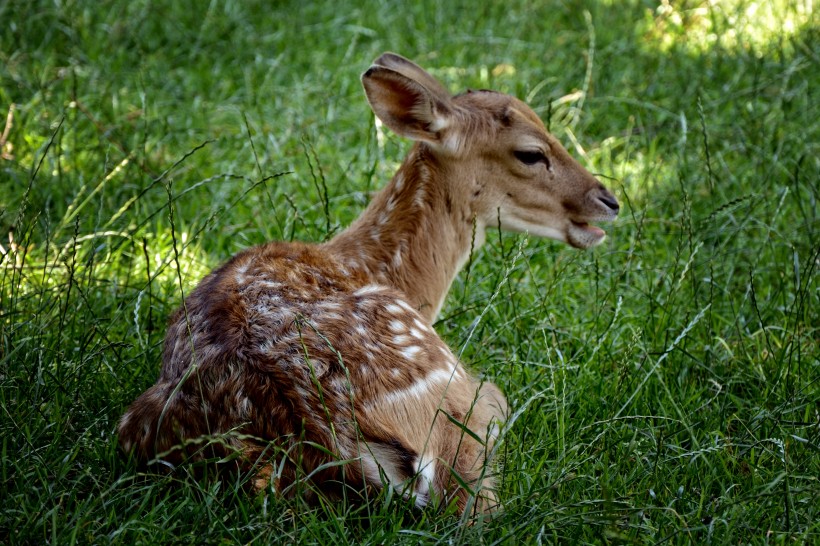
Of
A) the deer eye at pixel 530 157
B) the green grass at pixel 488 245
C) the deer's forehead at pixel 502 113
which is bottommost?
the green grass at pixel 488 245

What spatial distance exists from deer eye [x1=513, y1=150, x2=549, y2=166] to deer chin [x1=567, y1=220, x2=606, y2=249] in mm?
284

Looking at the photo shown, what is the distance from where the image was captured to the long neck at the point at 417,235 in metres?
3.88

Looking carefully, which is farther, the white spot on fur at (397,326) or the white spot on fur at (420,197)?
the white spot on fur at (420,197)

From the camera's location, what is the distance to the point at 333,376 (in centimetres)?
279

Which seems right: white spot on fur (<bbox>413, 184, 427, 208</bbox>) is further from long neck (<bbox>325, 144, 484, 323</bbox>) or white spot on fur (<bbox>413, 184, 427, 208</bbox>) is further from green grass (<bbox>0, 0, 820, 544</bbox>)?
green grass (<bbox>0, 0, 820, 544</bbox>)

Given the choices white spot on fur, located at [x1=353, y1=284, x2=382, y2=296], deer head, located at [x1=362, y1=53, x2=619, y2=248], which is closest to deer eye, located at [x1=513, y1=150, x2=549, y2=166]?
deer head, located at [x1=362, y1=53, x2=619, y2=248]

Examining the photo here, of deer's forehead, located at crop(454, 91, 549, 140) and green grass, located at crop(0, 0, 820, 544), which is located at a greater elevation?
deer's forehead, located at crop(454, 91, 549, 140)

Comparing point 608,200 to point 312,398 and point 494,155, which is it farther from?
point 312,398

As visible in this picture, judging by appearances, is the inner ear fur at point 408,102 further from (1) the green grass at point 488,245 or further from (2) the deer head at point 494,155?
(1) the green grass at point 488,245

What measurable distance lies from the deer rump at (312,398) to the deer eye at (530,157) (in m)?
1.17

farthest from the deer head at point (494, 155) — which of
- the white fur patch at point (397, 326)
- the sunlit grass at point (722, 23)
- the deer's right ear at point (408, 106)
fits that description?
the sunlit grass at point (722, 23)

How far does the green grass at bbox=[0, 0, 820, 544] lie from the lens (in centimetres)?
288

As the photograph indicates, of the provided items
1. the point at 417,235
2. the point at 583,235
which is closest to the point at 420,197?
the point at 417,235

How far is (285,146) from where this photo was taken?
5.52 m
